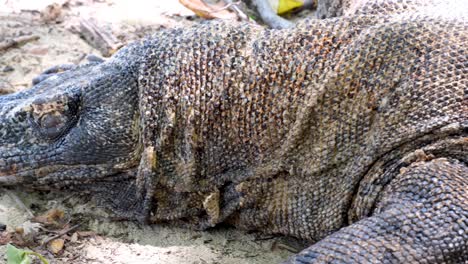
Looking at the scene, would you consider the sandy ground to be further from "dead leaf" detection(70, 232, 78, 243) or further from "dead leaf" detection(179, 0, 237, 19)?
"dead leaf" detection(179, 0, 237, 19)

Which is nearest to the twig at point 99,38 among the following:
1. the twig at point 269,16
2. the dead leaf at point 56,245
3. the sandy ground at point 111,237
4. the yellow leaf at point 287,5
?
the sandy ground at point 111,237

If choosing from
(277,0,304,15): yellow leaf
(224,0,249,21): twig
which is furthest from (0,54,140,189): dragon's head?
(277,0,304,15): yellow leaf

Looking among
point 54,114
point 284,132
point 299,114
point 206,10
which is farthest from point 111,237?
point 206,10

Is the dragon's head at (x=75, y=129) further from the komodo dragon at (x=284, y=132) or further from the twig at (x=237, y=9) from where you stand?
the twig at (x=237, y=9)

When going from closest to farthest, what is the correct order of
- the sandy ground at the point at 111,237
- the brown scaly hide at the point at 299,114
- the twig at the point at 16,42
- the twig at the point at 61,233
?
the brown scaly hide at the point at 299,114 < the sandy ground at the point at 111,237 < the twig at the point at 61,233 < the twig at the point at 16,42

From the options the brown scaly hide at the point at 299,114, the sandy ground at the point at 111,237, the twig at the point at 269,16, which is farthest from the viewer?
the twig at the point at 269,16

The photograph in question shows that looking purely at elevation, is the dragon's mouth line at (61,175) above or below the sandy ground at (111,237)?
above

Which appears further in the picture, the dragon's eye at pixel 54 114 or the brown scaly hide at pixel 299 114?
the dragon's eye at pixel 54 114

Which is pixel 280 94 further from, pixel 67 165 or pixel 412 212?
pixel 67 165
